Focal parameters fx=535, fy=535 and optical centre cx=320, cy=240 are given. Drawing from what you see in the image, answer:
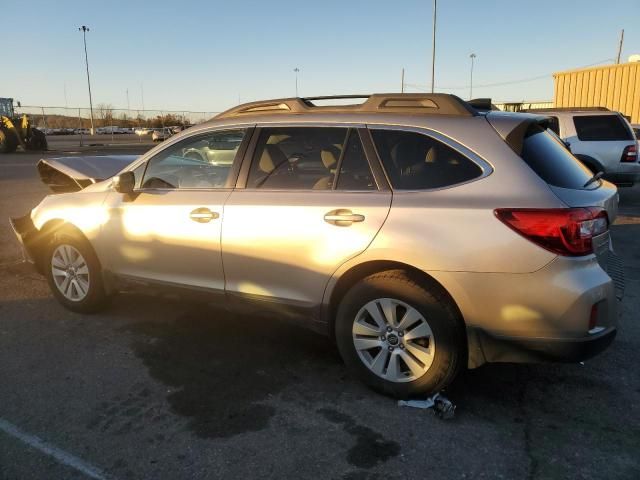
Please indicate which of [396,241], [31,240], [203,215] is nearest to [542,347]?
[396,241]

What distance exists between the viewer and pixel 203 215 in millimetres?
3766

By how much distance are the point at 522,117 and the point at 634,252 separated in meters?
4.56

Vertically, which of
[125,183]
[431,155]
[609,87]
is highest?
[609,87]

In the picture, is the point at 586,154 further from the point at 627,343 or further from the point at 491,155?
the point at 491,155

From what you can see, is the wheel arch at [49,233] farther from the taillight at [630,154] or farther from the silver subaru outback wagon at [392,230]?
the taillight at [630,154]

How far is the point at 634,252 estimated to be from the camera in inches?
266

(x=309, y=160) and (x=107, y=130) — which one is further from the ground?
(x=107, y=130)

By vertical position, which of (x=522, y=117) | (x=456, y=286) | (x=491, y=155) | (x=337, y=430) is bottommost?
(x=337, y=430)

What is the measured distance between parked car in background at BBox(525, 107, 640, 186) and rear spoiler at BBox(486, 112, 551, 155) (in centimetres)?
811

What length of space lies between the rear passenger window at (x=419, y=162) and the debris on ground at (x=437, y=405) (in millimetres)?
1246

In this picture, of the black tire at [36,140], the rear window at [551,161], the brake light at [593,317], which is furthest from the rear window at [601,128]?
the black tire at [36,140]

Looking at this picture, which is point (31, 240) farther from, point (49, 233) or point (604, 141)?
point (604, 141)

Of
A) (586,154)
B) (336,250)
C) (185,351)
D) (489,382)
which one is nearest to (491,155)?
(336,250)

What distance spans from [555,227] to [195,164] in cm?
289
